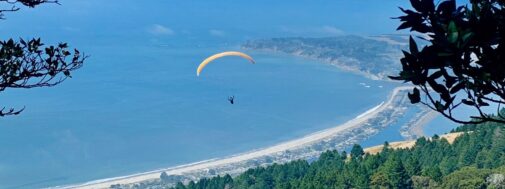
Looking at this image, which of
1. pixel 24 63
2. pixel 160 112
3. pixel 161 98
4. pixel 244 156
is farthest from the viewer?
pixel 161 98

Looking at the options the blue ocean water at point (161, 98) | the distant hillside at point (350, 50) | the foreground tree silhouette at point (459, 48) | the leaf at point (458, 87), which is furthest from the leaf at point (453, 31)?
the distant hillside at point (350, 50)

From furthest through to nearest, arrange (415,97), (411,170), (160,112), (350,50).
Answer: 1. (350,50)
2. (160,112)
3. (411,170)
4. (415,97)

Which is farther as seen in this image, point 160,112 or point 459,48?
point 160,112

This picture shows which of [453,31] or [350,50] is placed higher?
[453,31]

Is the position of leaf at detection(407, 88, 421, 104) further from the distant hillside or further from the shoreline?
the distant hillside

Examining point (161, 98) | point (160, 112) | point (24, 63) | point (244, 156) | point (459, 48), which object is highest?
point (459, 48)

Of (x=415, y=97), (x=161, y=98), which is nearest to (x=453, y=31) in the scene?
(x=415, y=97)

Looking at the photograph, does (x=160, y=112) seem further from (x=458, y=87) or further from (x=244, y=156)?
(x=458, y=87)
